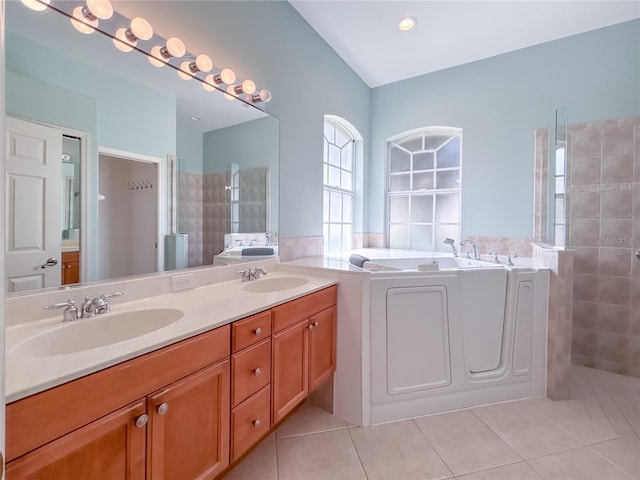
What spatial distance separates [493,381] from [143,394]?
2120 mm

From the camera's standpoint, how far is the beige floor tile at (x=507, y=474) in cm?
142

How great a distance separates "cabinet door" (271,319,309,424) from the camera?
140cm

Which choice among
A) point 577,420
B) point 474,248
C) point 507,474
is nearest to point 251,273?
point 507,474

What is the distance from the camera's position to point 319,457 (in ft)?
5.12

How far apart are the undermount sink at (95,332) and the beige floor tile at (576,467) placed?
73.5 inches

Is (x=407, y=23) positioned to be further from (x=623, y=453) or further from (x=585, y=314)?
(x=623, y=453)

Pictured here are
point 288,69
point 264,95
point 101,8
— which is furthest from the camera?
point 288,69

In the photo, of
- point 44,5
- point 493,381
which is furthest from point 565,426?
point 44,5

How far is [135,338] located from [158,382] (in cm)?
15

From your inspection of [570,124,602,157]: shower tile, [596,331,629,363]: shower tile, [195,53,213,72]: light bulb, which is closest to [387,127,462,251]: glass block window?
[570,124,602,157]: shower tile

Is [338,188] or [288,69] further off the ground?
[288,69]

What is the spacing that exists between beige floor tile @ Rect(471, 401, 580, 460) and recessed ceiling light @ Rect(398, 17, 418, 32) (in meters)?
2.92

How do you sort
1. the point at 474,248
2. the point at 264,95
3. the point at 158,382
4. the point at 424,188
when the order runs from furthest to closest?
the point at 424,188
the point at 474,248
the point at 264,95
the point at 158,382

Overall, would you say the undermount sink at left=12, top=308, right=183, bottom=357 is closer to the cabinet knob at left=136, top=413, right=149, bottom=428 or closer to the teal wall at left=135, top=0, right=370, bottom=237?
the cabinet knob at left=136, top=413, right=149, bottom=428
